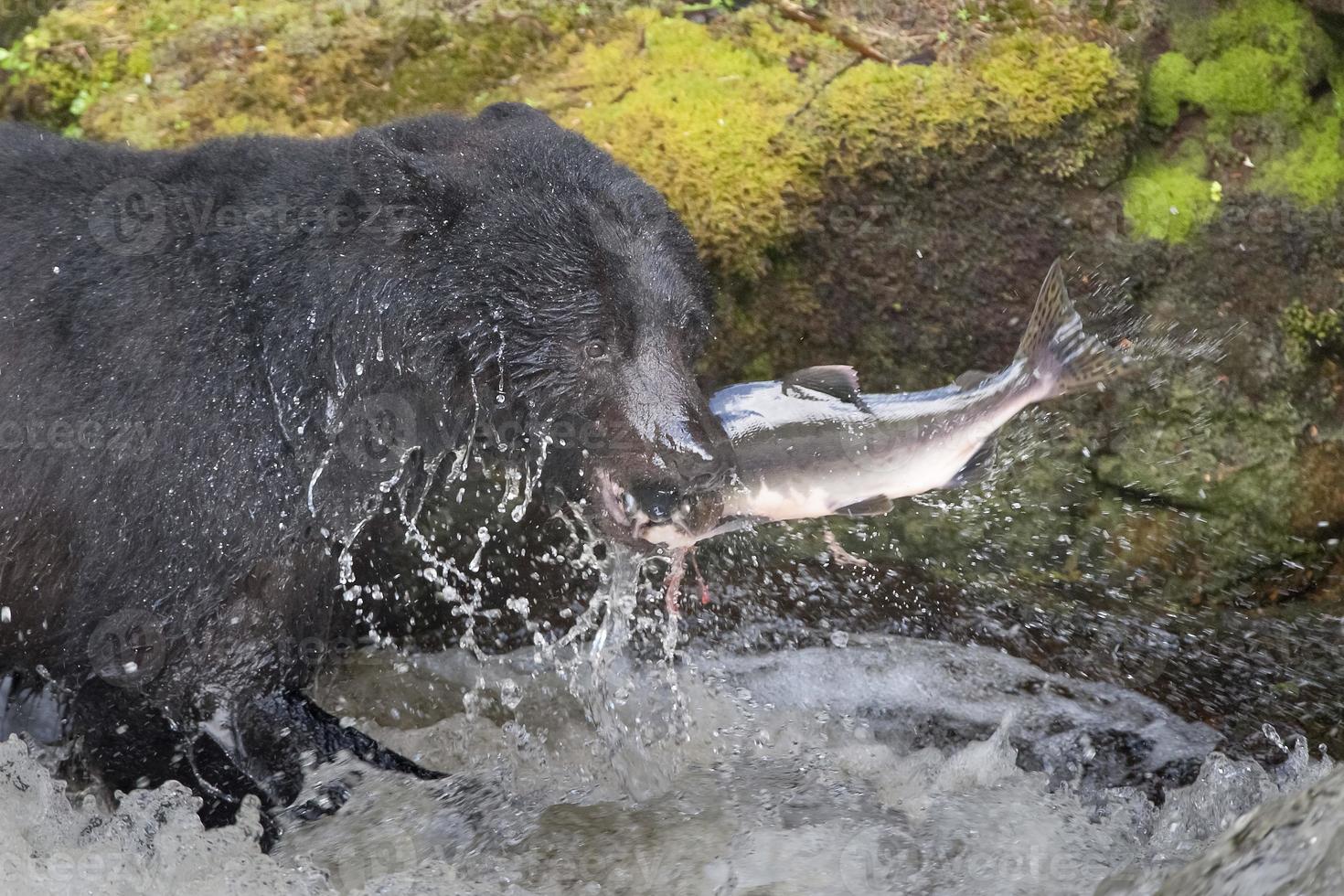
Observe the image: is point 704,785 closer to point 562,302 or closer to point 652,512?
point 652,512

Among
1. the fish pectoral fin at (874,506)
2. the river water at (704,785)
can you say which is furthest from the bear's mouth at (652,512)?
the river water at (704,785)

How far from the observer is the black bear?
3.35 metres

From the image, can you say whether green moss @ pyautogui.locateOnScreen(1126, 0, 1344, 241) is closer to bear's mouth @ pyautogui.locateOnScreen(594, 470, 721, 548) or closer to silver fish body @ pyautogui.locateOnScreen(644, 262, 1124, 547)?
silver fish body @ pyautogui.locateOnScreen(644, 262, 1124, 547)

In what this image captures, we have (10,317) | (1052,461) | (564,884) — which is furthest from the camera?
(1052,461)

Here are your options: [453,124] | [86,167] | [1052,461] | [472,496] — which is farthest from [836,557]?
[86,167]

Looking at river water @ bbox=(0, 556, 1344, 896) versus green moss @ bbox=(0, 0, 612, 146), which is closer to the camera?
river water @ bbox=(0, 556, 1344, 896)

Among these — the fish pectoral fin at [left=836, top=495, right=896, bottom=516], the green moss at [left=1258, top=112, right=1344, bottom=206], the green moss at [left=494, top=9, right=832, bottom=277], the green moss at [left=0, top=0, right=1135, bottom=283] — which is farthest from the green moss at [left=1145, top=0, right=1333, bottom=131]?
the fish pectoral fin at [left=836, top=495, right=896, bottom=516]

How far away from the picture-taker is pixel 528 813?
155 inches

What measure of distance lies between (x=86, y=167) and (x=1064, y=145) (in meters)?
3.15

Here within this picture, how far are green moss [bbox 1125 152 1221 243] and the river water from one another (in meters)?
1.60

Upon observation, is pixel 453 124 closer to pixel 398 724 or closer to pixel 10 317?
pixel 10 317

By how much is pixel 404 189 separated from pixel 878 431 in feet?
4.60

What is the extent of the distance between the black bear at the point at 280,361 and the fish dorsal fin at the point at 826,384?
10.8 inches

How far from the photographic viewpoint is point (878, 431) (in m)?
3.39
